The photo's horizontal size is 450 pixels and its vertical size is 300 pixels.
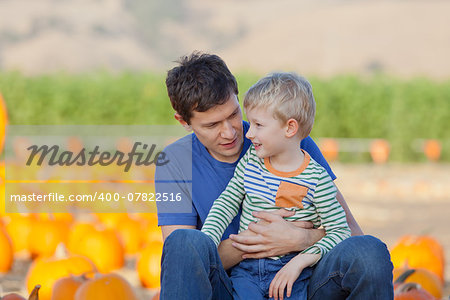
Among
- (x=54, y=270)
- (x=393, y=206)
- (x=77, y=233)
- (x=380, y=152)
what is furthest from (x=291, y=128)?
(x=380, y=152)

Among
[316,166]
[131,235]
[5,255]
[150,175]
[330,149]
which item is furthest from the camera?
[330,149]

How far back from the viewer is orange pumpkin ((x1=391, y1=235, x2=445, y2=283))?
4.37 meters

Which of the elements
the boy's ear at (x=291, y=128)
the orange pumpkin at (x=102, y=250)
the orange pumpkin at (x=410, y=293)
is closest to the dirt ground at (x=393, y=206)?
the orange pumpkin at (x=102, y=250)

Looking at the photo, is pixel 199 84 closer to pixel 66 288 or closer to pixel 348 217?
pixel 348 217

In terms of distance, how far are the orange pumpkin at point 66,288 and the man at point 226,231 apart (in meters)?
0.90

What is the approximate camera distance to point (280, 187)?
2.45 m

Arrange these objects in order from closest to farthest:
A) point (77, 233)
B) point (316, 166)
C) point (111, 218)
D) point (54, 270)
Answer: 1. point (316, 166)
2. point (54, 270)
3. point (77, 233)
4. point (111, 218)

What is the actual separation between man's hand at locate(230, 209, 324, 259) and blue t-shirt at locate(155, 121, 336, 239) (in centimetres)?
21

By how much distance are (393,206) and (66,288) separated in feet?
21.7

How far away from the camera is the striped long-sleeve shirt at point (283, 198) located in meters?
2.41

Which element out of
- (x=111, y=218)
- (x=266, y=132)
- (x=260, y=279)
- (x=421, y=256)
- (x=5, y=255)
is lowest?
(x=111, y=218)

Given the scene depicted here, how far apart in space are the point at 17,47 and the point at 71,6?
9.73m

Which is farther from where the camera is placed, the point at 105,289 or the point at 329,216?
the point at 105,289

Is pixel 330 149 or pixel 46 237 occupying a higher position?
pixel 46 237
